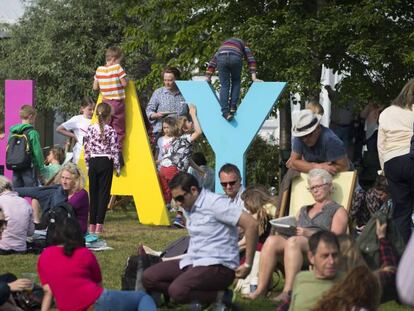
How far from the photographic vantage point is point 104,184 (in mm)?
13445

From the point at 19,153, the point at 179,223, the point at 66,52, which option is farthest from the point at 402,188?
the point at 66,52

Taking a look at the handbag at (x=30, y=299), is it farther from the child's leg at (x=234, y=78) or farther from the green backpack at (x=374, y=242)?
the child's leg at (x=234, y=78)

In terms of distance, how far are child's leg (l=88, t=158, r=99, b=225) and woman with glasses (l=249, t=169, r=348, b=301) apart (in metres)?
4.57

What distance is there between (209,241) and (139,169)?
273 inches

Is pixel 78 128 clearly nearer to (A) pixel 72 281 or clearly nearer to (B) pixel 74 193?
(B) pixel 74 193

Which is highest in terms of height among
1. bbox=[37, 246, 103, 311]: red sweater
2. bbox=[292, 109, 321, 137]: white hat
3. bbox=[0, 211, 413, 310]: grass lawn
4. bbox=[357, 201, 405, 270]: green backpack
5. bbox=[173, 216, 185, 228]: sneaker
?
bbox=[292, 109, 321, 137]: white hat

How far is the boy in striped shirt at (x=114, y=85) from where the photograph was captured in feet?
47.0

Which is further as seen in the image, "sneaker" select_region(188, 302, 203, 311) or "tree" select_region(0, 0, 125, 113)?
"tree" select_region(0, 0, 125, 113)

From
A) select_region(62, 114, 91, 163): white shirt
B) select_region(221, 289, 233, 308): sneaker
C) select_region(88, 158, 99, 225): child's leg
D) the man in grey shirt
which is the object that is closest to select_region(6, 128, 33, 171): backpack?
select_region(88, 158, 99, 225): child's leg

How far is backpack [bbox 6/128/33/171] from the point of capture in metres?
14.1

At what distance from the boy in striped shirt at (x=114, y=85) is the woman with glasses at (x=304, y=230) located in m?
5.55

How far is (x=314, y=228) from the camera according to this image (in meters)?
8.94

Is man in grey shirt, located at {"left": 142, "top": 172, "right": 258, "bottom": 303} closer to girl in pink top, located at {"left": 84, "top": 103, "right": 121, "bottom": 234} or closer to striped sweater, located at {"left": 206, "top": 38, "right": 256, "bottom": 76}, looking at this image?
girl in pink top, located at {"left": 84, "top": 103, "right": 121, "bottom": 234}

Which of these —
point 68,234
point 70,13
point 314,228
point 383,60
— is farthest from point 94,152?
point 70,13
